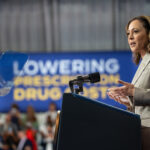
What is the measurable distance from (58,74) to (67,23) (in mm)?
1852

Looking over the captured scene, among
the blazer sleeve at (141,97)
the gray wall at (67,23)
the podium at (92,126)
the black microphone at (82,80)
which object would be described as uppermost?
the gray wall at (67,23)

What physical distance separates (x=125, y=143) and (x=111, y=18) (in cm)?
789

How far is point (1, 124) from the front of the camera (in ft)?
25.2

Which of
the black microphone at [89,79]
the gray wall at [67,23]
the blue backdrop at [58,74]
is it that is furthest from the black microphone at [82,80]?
the gray wall at [67,23]

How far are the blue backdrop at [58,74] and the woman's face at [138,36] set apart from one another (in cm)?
574

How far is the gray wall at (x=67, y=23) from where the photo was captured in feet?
29.9

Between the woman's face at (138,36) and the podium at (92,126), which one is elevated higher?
the woman's face at (138,36)

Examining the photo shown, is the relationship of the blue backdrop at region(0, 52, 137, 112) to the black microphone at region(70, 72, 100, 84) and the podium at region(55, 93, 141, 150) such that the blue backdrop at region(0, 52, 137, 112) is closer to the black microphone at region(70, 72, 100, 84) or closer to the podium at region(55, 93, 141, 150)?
the black microphone at region(70, 72, 100, 84)

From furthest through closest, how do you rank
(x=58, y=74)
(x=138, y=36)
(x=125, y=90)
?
(x=58, y=74) < (x=138, y=36) < (x=125, y=90)

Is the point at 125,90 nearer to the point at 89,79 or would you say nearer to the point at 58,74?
the point at 89,79

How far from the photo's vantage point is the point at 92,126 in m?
1.45

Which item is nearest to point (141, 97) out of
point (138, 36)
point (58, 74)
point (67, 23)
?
point (138, 36)

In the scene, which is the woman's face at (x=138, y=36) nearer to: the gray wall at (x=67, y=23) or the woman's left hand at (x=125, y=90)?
the woman's left hand at (x=125, y=90)

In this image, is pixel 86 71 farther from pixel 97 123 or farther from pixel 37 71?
pixel 97 123
